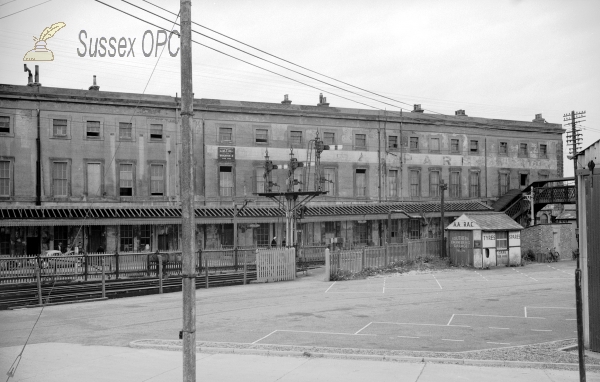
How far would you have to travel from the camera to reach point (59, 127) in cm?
3825

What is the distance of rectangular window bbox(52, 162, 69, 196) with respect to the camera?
125ft

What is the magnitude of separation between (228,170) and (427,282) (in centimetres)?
1966

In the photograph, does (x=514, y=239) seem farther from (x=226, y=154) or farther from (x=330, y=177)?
(x=226, y=154)

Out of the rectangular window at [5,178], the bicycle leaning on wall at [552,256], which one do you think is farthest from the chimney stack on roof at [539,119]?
the rectangular window at [5,178]

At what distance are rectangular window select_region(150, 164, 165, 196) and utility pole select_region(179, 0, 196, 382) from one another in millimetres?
33510

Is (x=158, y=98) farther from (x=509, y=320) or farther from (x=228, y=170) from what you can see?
(x=509, y=320)

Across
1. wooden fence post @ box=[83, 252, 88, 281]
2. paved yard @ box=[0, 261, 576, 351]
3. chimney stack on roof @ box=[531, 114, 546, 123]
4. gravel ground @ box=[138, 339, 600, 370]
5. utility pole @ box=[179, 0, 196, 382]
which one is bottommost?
paved yard @ box=[0, 261, 576, 351]

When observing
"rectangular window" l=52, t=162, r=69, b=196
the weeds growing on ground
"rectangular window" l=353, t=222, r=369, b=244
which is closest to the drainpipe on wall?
"rectangular window" l=52, t=162, r=69, b=196

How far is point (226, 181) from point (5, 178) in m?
14.2

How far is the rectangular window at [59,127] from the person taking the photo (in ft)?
125

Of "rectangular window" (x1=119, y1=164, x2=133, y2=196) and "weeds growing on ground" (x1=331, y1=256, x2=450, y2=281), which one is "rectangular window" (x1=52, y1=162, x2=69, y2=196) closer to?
"rectangular window" (x1=119, y1=164, x2=133, y2=196)

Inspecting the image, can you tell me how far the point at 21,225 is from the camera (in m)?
34.2

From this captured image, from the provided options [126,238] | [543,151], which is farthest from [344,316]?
[543,151]

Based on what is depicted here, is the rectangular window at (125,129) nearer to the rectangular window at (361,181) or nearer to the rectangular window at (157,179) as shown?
the rectangular window at (157,179)
